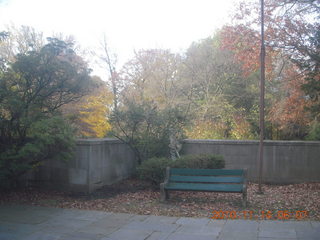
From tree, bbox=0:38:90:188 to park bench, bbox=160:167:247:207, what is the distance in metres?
2.66

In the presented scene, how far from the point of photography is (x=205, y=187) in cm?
802

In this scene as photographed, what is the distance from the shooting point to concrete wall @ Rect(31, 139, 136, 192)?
375 inches

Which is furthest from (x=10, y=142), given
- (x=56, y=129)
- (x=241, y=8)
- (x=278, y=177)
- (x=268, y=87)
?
(x=268, y=87)

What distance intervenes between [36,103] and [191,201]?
192 inches

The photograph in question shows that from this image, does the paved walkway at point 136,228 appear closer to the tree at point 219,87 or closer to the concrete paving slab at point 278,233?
the concrete paving slab at point 278,233

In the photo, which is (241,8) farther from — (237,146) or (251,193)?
(251,193)

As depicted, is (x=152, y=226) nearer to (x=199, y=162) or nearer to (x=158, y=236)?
(x=158, y=236)

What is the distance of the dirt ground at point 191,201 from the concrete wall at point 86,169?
282 mm

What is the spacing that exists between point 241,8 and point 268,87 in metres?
7.92

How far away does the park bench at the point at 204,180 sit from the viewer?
26.0 ft

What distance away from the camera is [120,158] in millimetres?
11328

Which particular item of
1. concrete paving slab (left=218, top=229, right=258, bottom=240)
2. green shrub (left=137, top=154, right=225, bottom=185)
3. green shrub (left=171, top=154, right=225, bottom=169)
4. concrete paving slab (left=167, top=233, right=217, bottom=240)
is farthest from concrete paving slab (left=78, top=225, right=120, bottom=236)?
green shrub (left=171, top=154, right=225, bottom=169)

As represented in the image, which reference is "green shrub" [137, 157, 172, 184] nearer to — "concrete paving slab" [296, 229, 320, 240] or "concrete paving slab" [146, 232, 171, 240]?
"concrete paving slab" [146, 232, 171, 240]

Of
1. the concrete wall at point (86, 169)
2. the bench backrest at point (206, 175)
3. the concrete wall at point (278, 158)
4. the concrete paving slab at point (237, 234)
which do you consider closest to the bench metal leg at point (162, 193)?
the bench backrest at point (206, 175)
